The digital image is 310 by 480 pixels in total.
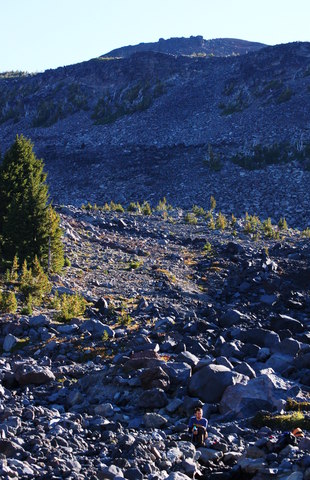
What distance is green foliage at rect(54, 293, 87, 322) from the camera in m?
17.5

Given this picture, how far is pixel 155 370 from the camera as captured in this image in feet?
42.6

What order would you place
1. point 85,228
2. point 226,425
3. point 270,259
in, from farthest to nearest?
point 85,228
point 270,259
point 226,425

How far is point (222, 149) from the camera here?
56.0m

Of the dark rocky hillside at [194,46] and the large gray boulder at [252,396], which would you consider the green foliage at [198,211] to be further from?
the dark rocky hillside at [194,46]

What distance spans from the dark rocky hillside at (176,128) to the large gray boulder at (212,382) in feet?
96.6

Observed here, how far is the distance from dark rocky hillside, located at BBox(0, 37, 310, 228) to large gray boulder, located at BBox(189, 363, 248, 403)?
29.5m

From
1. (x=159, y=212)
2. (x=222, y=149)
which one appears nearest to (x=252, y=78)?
(x=222, y=149)

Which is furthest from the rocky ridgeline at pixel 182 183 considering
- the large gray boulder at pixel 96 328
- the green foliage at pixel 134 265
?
the large gray boulder at pixel 96 328

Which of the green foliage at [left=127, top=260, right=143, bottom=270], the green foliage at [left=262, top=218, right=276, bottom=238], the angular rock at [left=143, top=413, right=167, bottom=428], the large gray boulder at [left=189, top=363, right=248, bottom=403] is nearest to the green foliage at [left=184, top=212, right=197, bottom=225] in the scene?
the green foliage at [left=262, top=218, right=276, bottom=238]

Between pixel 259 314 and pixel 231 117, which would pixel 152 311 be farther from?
pixel 231 117

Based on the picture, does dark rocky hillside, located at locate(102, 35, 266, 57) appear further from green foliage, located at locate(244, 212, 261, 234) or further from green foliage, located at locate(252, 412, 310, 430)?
green foliage, located at locate(252, 412, 310, 430)

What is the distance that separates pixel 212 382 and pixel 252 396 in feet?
2.80

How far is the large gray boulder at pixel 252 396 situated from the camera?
1177 cm

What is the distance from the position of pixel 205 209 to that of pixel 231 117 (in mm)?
18814
